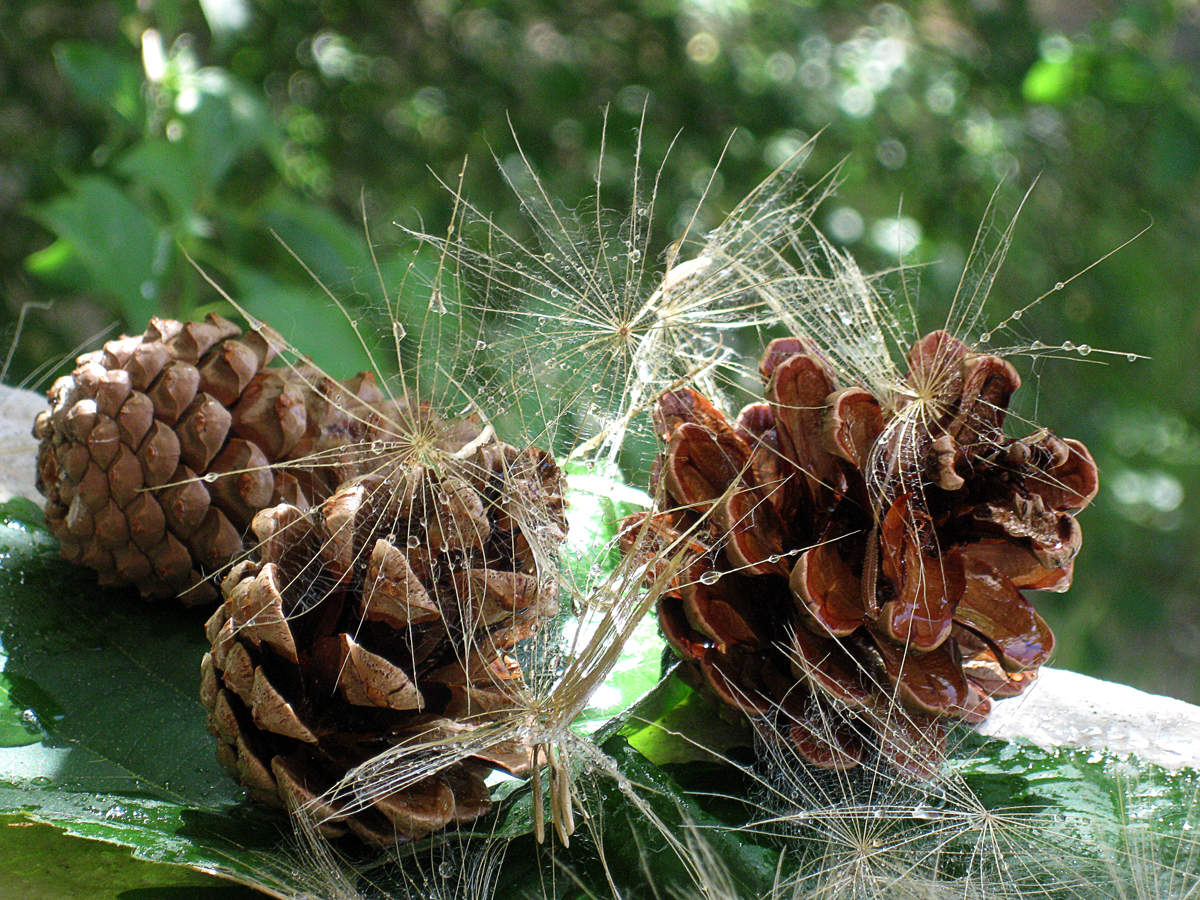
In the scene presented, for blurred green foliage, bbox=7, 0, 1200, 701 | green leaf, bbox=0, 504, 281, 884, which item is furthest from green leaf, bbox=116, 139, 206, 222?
green leaf, bbox=0, 504, 281, 884

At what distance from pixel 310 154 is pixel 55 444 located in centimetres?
117

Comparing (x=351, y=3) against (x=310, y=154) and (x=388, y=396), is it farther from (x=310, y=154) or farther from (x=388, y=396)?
(x=388, y=396)

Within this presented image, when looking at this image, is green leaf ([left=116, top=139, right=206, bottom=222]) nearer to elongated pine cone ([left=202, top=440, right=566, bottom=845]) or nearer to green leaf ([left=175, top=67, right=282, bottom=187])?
green leaf ([left=175, top=67, right=282, bottom=187])

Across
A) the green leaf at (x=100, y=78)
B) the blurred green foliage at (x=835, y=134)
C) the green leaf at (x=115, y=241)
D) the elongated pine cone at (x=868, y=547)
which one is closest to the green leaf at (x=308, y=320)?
the green leaf at (x=115, y=241)

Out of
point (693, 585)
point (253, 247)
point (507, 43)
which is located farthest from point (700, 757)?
point (507, 43)

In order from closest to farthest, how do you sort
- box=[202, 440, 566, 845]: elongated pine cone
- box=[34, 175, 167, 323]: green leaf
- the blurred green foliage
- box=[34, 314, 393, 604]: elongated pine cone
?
box=[202, 440, 566, 845]: elongated pine cone → box=[34, 314, 393, 604]: elongated pine cone → box=[34, 175, 167, 323]: green leaf → the blurred green foliage

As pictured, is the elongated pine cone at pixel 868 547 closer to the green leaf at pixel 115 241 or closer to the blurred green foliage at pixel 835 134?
the green leaf at pixel 115 241

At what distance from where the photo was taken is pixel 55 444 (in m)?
0.47

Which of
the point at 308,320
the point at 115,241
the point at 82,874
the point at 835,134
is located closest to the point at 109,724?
the point at 82,874

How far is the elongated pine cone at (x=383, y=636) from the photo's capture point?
346 mm

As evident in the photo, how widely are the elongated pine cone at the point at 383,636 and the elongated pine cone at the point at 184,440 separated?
84 millimetres

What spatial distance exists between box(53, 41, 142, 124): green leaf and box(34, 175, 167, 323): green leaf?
94 millimetres

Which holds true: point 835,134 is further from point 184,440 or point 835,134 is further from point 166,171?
point 184,440

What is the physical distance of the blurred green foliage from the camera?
136cm
